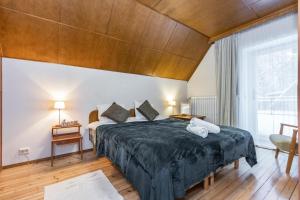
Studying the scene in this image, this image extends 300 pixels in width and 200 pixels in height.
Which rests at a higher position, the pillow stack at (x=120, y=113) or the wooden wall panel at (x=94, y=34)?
the wooden wall panel at (x=94, y=34)

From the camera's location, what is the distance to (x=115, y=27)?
2.91 metres

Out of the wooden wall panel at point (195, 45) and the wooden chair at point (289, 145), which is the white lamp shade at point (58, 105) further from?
the wooden chair at point (289, 145)

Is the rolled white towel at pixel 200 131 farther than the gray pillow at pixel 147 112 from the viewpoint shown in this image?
No

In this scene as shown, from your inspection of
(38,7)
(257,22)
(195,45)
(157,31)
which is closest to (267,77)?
(257,22)

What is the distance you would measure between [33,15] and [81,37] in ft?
2.45

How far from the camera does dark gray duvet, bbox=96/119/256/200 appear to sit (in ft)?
4.62

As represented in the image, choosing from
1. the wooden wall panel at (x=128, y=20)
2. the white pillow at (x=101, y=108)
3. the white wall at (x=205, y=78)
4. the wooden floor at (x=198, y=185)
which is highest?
the wooden wall panel at (x=128, y=20)

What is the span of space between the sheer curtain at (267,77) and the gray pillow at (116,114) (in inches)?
115

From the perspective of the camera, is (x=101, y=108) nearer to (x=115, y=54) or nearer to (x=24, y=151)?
(x=115, y=54)

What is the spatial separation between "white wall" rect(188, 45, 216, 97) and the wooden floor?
231cm

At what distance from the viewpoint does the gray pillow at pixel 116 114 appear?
3240 millimetres

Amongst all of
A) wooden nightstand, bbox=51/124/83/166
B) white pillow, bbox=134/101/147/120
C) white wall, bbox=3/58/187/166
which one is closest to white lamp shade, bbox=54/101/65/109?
white wall, bbox=3/58/187/166

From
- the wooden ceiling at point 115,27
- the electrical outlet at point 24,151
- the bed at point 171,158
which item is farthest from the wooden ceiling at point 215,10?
the electrical outlet at point 24,151

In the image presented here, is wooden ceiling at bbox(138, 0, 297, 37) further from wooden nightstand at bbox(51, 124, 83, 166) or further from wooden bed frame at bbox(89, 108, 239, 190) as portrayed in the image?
wooden nightstand at bbox(51, 124, 83, 166)
